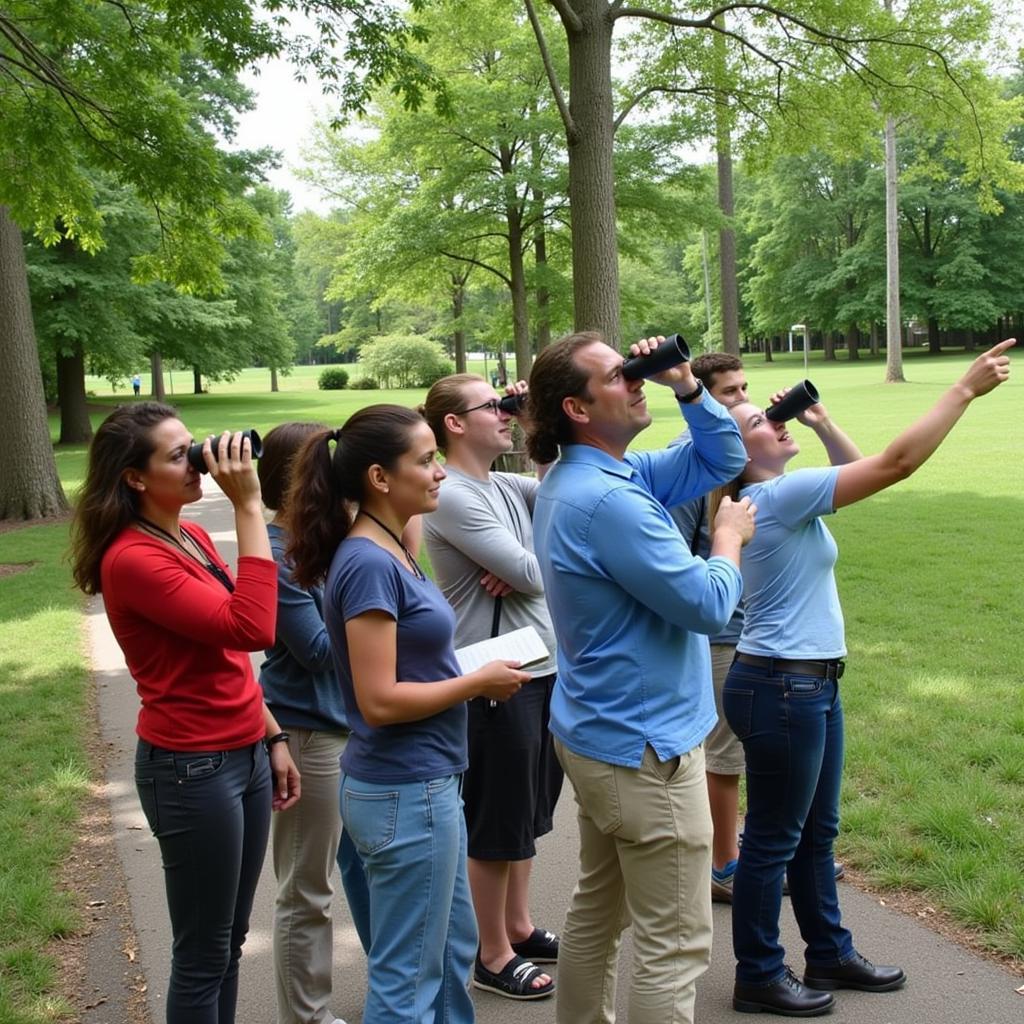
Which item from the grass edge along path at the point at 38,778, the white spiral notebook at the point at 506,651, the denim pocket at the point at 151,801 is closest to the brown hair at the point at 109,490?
the denim pocket at the point at 151,801

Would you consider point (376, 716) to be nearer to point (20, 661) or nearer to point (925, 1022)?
point (925, 1022)

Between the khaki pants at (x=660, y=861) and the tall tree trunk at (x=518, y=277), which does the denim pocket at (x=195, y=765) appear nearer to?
the khaki pants at (x=660, y=861)

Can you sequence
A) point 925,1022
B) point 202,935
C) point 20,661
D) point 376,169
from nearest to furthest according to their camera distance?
point 202,935 → point 925,1022 → point 20,661 → point 376,169

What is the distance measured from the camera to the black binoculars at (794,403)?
319 cm

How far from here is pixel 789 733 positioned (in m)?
3.22

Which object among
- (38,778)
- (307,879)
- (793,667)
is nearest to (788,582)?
(793,667)

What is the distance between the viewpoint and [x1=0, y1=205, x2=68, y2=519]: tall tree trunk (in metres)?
14.6

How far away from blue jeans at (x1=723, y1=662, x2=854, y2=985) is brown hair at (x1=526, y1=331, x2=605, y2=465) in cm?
109

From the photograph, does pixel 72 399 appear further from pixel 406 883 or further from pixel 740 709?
pixel 406 883

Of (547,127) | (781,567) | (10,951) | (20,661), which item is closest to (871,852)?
(781,567)

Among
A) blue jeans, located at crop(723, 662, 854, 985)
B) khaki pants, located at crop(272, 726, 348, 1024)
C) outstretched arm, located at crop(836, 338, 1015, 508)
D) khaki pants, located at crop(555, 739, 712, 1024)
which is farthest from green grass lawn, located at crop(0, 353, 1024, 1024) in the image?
outstretched arm, located at crop(836, 338, 1015, 508)

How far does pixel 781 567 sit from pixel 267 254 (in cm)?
3531

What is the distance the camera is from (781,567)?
11.0ft

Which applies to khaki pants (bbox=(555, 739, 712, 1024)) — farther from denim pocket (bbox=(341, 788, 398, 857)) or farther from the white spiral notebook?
denim pocket (bbox=(341, 788, 398, 857))
